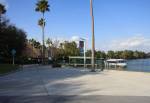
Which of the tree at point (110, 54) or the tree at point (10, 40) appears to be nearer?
the tree at point (10, 40)

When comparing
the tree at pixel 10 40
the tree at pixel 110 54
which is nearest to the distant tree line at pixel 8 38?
the tree at pixel 10 40

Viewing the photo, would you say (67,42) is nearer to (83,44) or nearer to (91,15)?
(83,44)

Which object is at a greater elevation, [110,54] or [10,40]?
[10,40]

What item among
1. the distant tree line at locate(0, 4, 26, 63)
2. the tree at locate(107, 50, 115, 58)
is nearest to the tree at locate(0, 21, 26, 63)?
the distant tree line at locate(0, 4, 26, 63)

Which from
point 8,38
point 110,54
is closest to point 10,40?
point 8,38

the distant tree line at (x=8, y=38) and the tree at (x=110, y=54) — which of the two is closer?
the distant tree line at (x=8, y=38)

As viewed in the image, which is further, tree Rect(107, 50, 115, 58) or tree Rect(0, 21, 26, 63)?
tree Rect(107, 50, 115, 58)

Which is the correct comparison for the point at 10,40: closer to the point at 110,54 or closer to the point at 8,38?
the point at 8,38

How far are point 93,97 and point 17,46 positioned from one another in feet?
229

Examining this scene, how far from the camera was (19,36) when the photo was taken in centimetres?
8438

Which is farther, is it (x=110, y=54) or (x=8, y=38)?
(x=110, y=54)

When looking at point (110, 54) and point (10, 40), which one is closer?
point (10, 40)

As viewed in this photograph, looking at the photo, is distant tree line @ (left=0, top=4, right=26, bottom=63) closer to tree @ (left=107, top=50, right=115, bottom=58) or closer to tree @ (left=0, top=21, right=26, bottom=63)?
tree @ (left=0, top=21, right=26, bottom=63)

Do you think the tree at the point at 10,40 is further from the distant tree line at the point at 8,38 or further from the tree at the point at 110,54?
the tree at the point at 110,54
